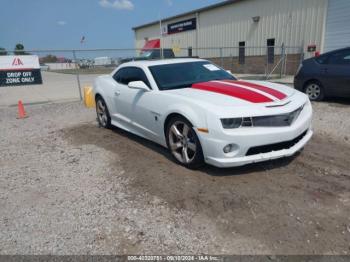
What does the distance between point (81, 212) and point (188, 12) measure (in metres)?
27.4

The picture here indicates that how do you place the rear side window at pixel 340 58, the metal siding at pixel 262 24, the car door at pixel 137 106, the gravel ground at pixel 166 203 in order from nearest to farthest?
the gravel ground at pixel 166 203 < the car door at pixel 137 106 < the rear side window at pixel 340 58 < the metal siding at pixel 262 24

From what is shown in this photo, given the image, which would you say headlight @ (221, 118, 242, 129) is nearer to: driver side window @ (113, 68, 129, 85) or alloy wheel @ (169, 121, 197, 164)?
alloy wheel @ (169, 121, 197, 164)

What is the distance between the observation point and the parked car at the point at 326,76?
7.62 meters

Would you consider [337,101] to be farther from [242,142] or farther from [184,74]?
[242,142]

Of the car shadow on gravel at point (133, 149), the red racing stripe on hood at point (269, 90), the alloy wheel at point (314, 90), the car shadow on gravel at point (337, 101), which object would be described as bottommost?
the car shadow on gravel at point (337, 101)

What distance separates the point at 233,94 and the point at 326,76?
525 cm

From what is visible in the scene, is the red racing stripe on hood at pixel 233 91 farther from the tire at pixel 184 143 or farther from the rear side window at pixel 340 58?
the rear side window at pixel 340 58

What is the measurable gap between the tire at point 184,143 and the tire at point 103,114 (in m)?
2.32

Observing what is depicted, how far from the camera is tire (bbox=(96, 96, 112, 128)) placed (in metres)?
6.17

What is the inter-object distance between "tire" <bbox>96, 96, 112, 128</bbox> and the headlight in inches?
129

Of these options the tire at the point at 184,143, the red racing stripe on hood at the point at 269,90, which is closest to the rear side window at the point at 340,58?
the red racing stripe on hood at the point at 269,90

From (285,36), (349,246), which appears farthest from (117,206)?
(285,36)

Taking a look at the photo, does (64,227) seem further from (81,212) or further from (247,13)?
(247,13)

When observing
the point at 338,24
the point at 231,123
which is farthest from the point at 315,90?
the point at 338,24
